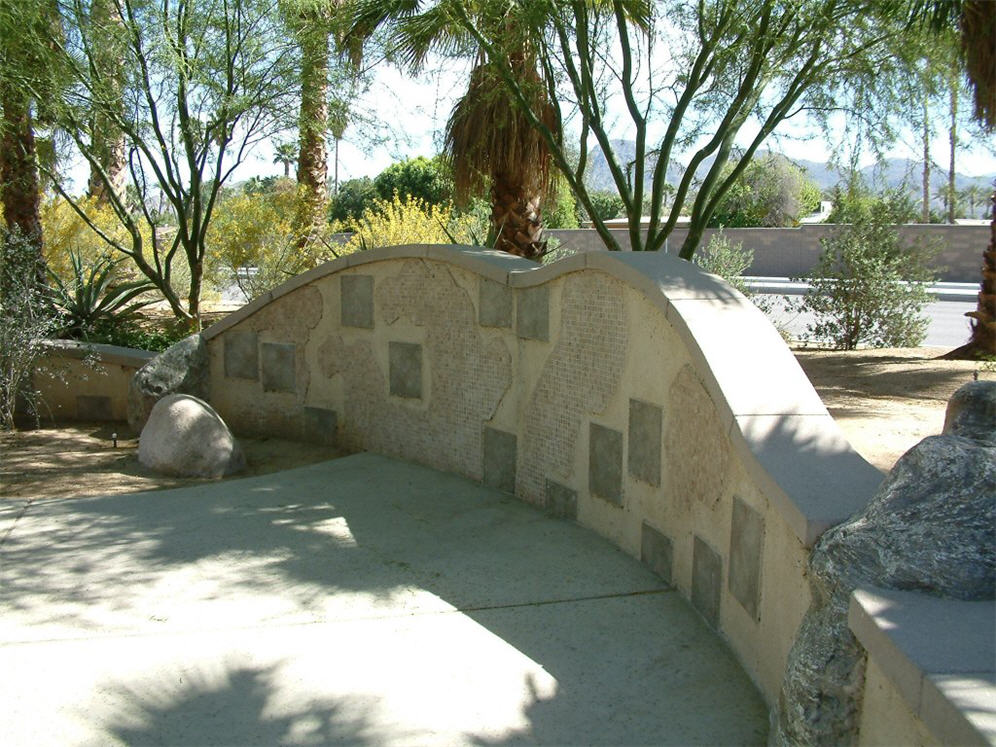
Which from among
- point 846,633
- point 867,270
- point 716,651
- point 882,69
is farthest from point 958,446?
point 867,270

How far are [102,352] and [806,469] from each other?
7.76 m

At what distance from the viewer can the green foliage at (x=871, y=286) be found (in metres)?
13.6

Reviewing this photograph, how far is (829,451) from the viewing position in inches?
138

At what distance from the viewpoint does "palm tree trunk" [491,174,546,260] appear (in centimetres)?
1260

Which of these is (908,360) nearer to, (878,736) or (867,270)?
(867,270)

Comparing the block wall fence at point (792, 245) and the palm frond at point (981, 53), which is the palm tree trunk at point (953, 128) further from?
the block wall fence at point (792, 245)

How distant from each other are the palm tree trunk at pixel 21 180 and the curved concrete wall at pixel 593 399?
15.0 ft

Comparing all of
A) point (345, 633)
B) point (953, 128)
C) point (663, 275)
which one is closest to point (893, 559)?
point (663, 275)

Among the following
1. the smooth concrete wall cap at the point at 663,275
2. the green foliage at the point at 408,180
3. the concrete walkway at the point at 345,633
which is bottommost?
the concrete walkway at the point at 345,633

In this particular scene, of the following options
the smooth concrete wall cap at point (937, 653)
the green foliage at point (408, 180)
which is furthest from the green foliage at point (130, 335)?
the green foliage at point (408, 180)

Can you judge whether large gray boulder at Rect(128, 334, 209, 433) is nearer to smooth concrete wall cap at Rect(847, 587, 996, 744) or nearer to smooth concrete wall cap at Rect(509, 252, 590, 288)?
smooth concrete wall cap at Rect(509, 252, 590, 288)

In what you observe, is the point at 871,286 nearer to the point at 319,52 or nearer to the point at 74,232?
the point at 319,52

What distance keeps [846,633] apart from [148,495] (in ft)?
15.1

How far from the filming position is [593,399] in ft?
16.8
